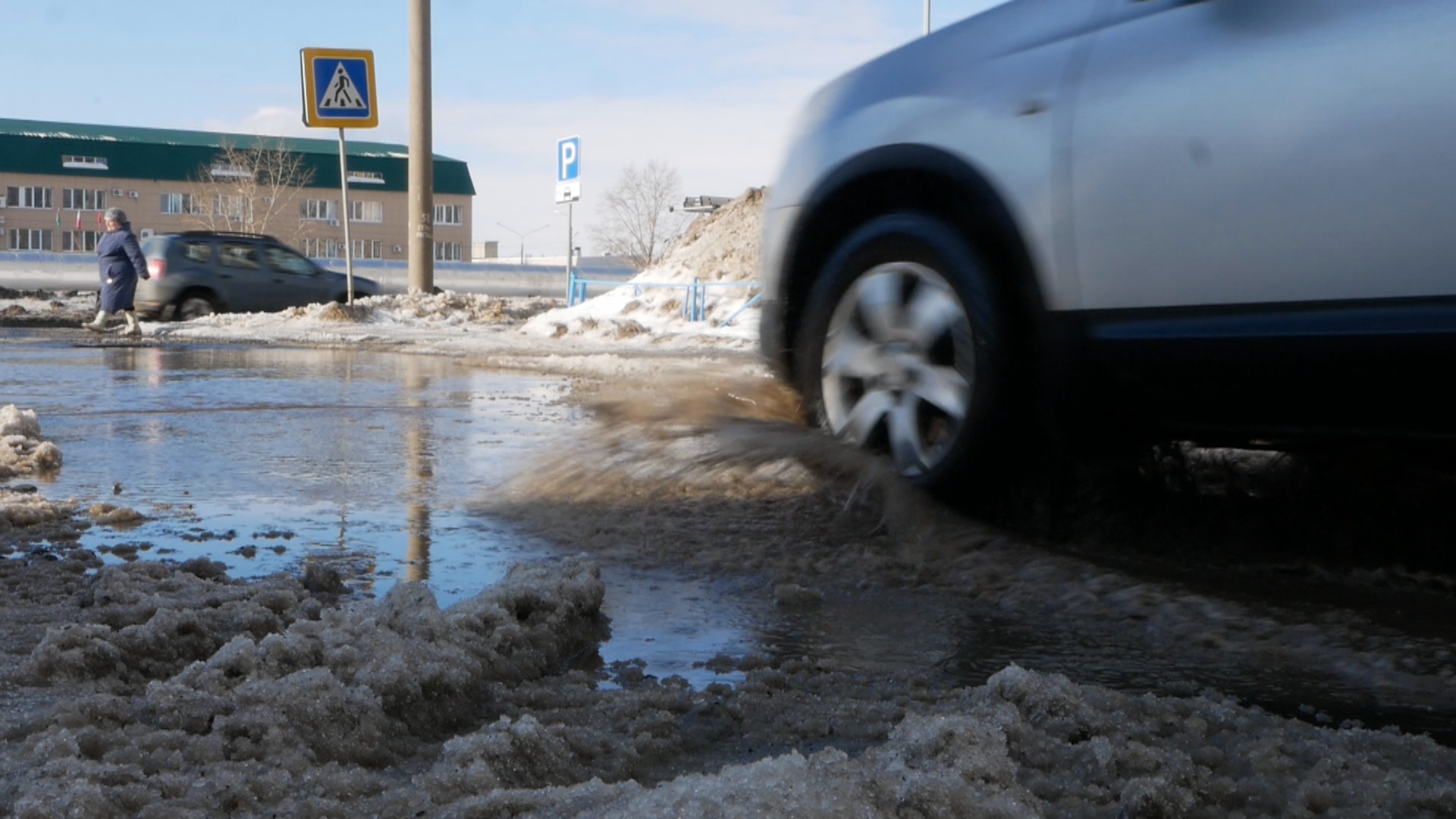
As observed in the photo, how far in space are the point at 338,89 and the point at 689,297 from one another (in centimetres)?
537

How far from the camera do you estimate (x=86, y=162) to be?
73.8 meters

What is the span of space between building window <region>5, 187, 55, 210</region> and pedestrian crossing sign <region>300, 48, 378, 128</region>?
67.0m

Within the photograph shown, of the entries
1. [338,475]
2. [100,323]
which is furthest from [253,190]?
[338,475]

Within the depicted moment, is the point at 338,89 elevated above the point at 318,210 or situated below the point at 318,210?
below

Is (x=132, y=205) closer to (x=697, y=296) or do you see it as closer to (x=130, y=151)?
(x=130, y=151)

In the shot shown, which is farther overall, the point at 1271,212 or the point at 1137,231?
the point at 1137,231

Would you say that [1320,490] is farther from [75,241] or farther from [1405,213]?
[75,241]

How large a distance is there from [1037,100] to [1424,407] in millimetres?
1182

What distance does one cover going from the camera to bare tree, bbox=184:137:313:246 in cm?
5975

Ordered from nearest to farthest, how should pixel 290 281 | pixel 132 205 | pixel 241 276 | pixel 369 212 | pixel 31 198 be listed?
pixel 241 276 → pixel 290 281 → pixel 132 205 → pixel 31 198 → pixel 369 212

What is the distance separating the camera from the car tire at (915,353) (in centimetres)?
350

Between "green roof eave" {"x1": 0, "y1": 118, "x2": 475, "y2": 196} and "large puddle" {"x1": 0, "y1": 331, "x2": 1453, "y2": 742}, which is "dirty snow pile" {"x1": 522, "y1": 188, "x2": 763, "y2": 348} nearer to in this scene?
"large puddle" {"x1": 0, "y1": 331, "x2": 1453, "y2": 742}

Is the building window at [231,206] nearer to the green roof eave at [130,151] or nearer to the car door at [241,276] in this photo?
the green roof eave at [130,151]

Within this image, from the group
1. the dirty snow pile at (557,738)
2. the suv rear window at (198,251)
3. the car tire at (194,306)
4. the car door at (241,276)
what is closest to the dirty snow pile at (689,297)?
the car door at (241,276)
